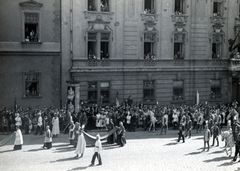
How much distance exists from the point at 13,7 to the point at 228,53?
74.4ft

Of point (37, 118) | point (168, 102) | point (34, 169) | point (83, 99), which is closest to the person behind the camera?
point (34, 169)

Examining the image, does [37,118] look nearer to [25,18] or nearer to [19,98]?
[19,98]

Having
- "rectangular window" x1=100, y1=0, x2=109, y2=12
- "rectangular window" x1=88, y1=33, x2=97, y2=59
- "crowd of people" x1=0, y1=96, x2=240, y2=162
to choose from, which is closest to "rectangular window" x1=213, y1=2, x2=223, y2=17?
"crowd of people" x1=0, y1=96, x2=240, y2=162

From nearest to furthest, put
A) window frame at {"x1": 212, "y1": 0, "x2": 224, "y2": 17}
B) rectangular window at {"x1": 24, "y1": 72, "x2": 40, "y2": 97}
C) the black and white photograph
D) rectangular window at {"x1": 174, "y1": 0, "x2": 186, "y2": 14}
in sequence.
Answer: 1. the black and white photograph
2. rectangular window at {"x1": 24, "y1": 72, "x2": 40, "y2": 97}
3. rectangular window at {"x1": 174, "y1": 0, "x2": 186, "y2": 14}
4. window frame at {"x1": 212, "y1": 0, "x2": 224, "y2": 17}

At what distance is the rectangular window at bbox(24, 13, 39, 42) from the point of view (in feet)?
104

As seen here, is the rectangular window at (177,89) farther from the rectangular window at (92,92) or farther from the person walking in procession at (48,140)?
the person walking in procession at (48,140)

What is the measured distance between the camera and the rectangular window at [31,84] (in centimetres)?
3205

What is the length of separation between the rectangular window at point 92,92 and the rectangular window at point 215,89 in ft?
42.2

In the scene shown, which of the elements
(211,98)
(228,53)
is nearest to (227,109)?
(211,98)

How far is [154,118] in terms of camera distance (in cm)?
2777

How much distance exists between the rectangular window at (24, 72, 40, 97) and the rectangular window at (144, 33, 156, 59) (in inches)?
434

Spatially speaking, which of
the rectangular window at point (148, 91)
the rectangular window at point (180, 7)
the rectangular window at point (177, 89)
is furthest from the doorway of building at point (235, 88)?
the rectangular window at point (180, 7)

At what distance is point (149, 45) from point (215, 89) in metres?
8.93

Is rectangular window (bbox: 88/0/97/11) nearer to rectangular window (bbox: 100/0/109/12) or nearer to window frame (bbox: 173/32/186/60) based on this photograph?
rectangular window (bbox: 100/0/109/12)
